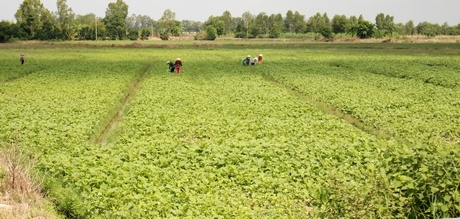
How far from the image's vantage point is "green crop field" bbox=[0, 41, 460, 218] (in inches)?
295

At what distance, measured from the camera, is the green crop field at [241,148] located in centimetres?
748

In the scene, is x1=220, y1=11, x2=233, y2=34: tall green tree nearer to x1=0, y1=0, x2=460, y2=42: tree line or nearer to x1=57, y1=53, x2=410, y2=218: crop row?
x1=0, y1=0, x2=460, y2=42: tree line

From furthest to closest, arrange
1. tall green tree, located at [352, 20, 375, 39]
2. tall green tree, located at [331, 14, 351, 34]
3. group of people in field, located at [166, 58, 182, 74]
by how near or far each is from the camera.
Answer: tall green tree, located at [331, 14, 351, 34] < tall green tree, located at [352, 20, 375, 39] < group of people in field, located at [166, 58, 182, 74]

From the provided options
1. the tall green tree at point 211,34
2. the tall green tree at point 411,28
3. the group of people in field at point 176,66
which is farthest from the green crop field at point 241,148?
the tall green tree at point 411,28

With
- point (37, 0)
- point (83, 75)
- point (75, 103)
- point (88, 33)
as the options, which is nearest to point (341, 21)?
point (88, 33)

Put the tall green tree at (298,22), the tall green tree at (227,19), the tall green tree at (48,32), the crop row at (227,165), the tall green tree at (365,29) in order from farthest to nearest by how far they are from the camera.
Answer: the tall green tree at (227,19) → the tall green tree at (298,22) → the tall green tree at (365,29) → the tall green tree at (48,32) → the crop row at (227,165)

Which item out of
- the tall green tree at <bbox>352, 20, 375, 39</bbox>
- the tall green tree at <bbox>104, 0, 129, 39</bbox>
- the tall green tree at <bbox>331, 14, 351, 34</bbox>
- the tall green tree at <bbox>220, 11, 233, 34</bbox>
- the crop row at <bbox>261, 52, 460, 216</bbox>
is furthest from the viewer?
the tall green tree at <bbox>220, 11, 233, 34</bbox>

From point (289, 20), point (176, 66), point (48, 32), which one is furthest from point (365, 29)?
point (176, 66)

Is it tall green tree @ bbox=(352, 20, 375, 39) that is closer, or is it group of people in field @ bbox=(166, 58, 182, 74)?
group of people in field @ bbox=(166, 58, 182, 74)

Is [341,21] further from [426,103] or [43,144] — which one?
[43,144]

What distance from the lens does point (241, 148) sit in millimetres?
12242

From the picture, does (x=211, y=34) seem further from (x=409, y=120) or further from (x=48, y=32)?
(x=409, y=120)

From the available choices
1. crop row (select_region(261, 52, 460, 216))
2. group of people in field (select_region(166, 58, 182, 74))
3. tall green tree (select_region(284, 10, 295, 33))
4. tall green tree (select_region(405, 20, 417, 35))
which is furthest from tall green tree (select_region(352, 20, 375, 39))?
group of people in field (select_region(166, 58, 182, 74))

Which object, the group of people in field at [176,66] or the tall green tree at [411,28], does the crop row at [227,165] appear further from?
the tall green tree at [411,28]
